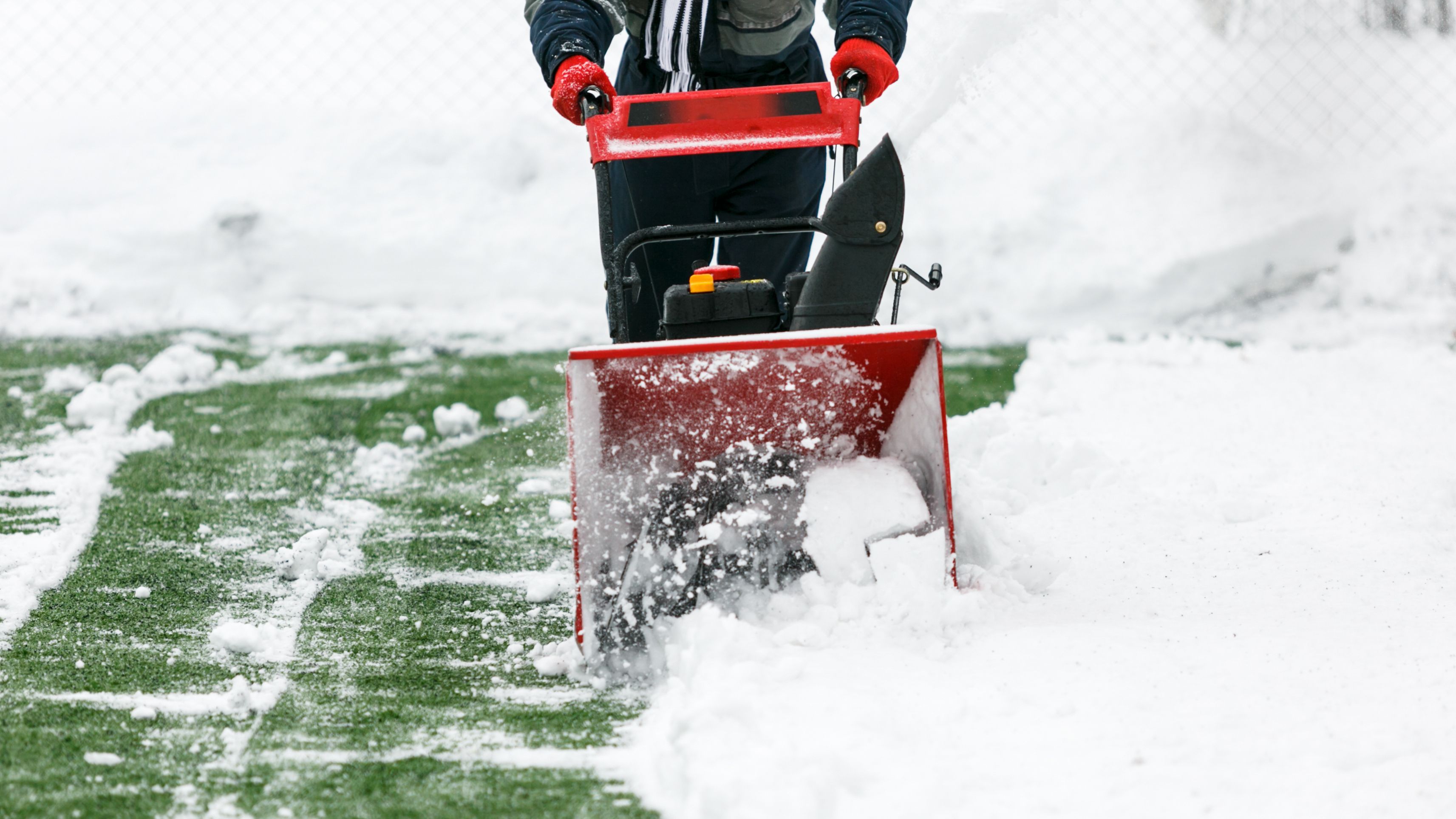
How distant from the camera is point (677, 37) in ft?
8.94

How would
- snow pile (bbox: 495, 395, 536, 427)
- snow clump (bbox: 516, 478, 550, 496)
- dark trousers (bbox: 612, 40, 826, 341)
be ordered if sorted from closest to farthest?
dark trousers (bbox: 612, 40, 826, 341), snow clump (bbox: 516, 478, 550, 496), snow pile (bbox: 495, 395, 536, 427)

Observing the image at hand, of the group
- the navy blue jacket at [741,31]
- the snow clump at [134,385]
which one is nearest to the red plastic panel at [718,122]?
the navy blue jacket at [741,31]

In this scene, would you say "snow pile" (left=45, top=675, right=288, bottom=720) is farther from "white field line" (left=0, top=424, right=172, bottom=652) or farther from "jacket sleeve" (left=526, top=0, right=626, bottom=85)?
"jacket sleeve" (left=526, top=0, right=626, bottom=85)

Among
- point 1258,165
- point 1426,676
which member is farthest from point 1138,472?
point 1258,165

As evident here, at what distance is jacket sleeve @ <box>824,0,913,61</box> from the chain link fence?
219 inches

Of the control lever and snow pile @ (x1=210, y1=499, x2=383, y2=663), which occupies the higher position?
the control lever

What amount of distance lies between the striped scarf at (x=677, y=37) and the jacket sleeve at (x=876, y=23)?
1.04 ft

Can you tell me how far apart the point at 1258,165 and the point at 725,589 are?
21.7 feet

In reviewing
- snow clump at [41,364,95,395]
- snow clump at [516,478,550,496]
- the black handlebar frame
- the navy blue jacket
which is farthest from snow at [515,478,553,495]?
snow clump at [41,364,95,395]

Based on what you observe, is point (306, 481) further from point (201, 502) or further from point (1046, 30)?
point (1046, 30)

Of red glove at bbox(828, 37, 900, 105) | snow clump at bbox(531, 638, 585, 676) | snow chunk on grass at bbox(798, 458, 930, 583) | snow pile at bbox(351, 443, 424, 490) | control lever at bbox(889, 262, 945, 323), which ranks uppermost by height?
red glove at bbox(828, 37, 900, 105)

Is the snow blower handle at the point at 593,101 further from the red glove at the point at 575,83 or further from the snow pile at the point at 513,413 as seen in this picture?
the snow pile at the point at 513,413

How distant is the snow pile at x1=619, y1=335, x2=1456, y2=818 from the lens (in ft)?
4.97

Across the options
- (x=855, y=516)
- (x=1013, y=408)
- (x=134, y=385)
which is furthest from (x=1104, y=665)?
(x=134, y=385)
